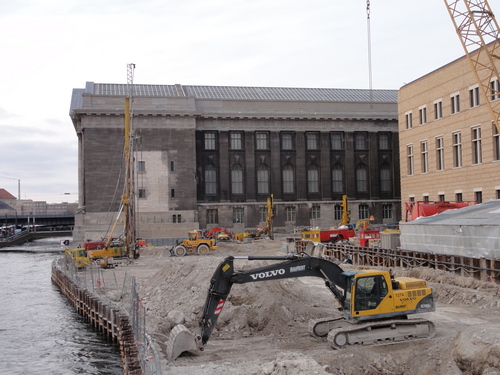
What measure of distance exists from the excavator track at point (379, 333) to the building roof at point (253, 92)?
69.5 meters

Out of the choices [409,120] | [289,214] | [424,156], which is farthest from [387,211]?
[424,156]

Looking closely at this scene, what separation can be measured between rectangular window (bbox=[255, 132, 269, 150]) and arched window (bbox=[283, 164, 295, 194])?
4.20 metres

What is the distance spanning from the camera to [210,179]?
269 feet

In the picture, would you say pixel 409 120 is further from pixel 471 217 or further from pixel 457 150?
pixel 471 217

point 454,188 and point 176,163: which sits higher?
point 176,163

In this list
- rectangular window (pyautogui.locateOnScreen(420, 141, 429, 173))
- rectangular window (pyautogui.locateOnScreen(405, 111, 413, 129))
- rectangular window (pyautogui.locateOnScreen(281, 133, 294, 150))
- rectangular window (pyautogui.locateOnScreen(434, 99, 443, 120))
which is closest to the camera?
rectangular window (pyautogui.locateOnScreen(434, 99, 443, 120))

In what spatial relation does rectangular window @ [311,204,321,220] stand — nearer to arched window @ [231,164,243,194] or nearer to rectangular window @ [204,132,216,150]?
arched window @ [231,164,243,194]

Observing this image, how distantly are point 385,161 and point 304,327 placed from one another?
68319mm

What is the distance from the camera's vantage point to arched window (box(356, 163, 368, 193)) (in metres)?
87.0

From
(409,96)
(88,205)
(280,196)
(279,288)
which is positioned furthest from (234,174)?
(279,288)

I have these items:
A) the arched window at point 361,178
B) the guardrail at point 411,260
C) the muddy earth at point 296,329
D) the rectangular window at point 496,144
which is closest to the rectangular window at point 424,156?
the rectangular window at point 496,144

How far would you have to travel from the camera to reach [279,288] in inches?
1011

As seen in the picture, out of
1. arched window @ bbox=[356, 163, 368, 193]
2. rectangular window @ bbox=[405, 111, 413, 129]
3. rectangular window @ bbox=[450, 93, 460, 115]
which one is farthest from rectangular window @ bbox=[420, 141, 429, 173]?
arched window @ bbox=[356, 163, 368, 193]

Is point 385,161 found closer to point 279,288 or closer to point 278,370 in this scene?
point 279,288
